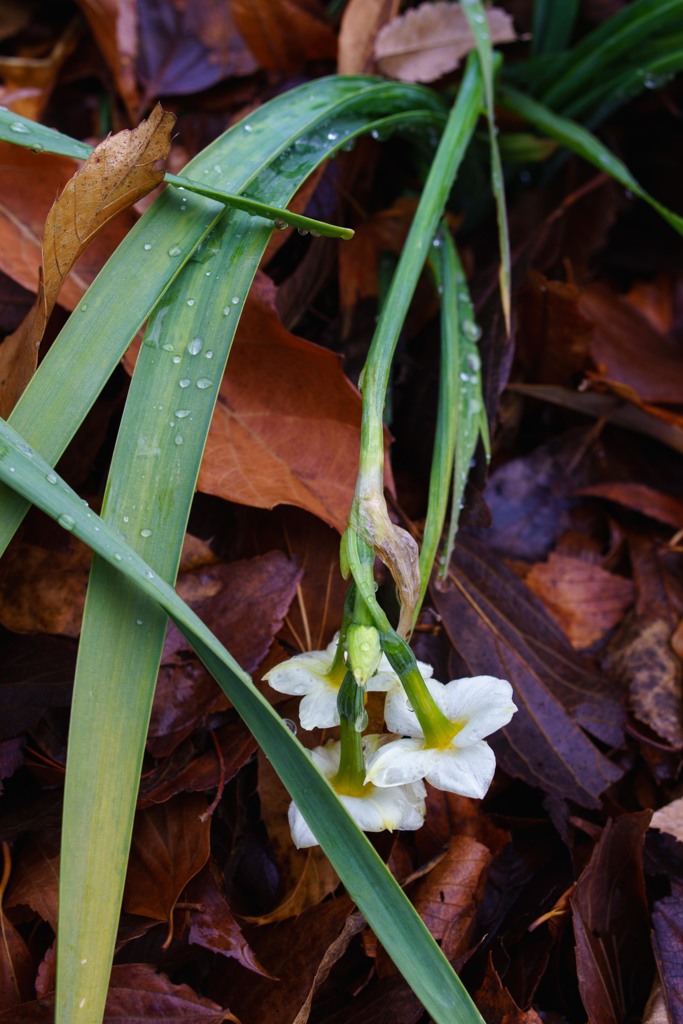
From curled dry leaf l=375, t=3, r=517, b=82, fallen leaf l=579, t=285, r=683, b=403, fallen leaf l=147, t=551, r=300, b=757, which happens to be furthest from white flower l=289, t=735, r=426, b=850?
curled dry leaf l=375, t=3, r=517, b=82

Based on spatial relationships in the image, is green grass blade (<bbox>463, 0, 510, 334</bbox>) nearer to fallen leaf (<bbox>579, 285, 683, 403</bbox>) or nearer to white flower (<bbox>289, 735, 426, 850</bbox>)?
fallen leaf (<bbox>579, 285, 683, 403</bbox>)

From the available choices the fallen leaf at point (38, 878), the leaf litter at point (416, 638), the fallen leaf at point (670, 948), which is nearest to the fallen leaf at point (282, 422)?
the leaf litter at point (416, 638)

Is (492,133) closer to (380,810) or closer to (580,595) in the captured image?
(580,595)

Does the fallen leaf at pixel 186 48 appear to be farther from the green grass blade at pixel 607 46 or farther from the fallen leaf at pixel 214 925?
the fallen leaf at pixel 214 925

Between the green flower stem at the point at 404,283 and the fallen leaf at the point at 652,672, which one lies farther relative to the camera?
the fallen leaf at the point at 652,672

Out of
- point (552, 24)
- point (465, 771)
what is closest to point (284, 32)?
point (552, 24)
